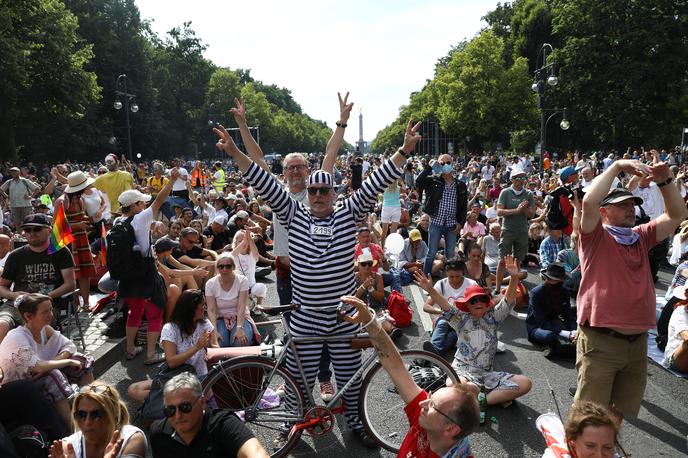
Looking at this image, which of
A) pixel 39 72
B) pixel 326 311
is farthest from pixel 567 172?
pixel 39 72

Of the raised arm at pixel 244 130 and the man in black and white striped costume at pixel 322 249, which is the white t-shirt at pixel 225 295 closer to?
the raised arm at pixel 244 130

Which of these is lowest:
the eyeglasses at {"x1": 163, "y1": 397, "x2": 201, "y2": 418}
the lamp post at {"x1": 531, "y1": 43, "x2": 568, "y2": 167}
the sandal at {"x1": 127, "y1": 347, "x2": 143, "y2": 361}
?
the sandal at {"x1": 127, "y1": 347, "x2": 143, "y2": 361}

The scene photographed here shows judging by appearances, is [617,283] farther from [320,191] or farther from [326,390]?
[326,390]

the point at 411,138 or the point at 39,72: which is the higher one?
the point at 39,72

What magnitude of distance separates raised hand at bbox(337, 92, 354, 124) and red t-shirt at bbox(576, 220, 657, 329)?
2279 mm

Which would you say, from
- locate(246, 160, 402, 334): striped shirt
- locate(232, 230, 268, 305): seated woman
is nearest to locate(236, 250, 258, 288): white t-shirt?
locate(232, 230, 268, 305): seated woman

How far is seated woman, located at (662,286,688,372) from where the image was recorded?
551cm

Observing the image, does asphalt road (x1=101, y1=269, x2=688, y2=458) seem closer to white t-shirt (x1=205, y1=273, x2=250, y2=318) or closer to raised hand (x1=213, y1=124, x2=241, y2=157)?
white t-shirt (x1=205, y1=273, x2=250, y2=318)

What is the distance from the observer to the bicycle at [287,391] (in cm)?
404

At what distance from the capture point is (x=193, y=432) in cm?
305

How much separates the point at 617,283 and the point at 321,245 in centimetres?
194

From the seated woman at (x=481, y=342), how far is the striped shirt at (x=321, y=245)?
103cm

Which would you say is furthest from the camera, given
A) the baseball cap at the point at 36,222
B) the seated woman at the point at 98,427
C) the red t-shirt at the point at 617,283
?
the baseball cap at the point at 36,222

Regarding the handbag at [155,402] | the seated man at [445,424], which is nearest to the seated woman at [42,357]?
the handbag at [155,402]
